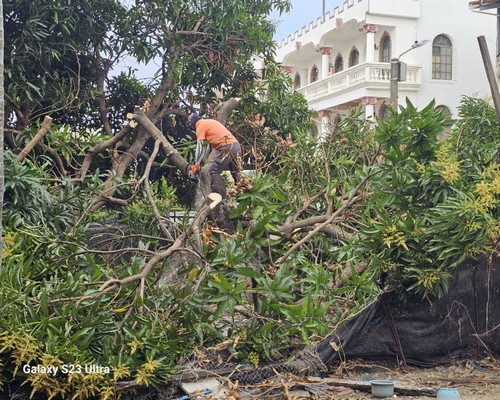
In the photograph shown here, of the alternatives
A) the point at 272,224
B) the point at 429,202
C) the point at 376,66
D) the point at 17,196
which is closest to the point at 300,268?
the point at 272,224

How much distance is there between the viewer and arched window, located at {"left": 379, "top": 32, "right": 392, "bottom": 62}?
2656 centimetres

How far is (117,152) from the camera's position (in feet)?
31.3

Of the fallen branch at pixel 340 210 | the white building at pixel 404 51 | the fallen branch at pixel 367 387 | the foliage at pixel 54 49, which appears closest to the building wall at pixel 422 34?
the white building at pixel 404 51

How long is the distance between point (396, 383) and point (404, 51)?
2161cm

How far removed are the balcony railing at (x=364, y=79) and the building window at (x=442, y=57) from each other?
53.0 inches

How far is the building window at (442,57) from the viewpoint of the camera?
26922mm

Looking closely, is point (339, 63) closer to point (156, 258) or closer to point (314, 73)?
point (314, 73)

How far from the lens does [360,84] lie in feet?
81.6

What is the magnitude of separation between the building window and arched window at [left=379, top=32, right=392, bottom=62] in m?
1.79

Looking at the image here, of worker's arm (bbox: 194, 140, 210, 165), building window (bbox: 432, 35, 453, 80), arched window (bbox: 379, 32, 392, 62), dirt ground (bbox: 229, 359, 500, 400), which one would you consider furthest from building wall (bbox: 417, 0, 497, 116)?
dirt ground (bbox: 229, 359, 500, 400)

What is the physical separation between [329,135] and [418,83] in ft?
59.1

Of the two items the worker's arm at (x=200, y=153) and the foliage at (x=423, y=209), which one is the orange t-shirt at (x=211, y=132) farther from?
the foliage at (x=423, y=209)

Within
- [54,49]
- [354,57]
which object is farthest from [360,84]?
[54,49]

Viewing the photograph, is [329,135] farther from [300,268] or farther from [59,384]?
[59,384]
